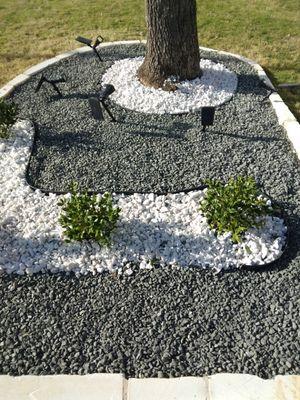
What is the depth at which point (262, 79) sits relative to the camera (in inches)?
285

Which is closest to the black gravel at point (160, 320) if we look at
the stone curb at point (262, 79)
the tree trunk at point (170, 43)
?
the stone curb at point (262, 79)

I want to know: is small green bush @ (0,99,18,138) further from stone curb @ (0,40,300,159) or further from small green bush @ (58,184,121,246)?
small green bush @ (58,184,121,246)

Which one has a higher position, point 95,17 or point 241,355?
point 95,17

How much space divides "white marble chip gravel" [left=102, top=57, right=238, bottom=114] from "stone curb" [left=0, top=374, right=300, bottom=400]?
426 centimetres

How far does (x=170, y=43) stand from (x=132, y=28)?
3730 millimetres

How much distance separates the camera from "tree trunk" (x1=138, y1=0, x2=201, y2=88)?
633 cm

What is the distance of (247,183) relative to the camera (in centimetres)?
429

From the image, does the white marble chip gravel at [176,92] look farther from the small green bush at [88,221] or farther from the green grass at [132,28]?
the small green bush at [88,221]

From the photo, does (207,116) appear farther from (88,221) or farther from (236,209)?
(88,221)

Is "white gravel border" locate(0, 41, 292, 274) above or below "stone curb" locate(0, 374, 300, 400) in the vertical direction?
above

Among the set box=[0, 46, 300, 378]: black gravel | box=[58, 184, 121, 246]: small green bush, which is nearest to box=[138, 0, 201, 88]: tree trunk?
box=[0, 46, 300, 378]: black gravel

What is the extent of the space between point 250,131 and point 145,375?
3912 millimetres

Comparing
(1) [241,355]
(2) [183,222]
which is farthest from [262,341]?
(2) [183,222]

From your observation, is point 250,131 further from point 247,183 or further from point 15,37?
point 15,37
